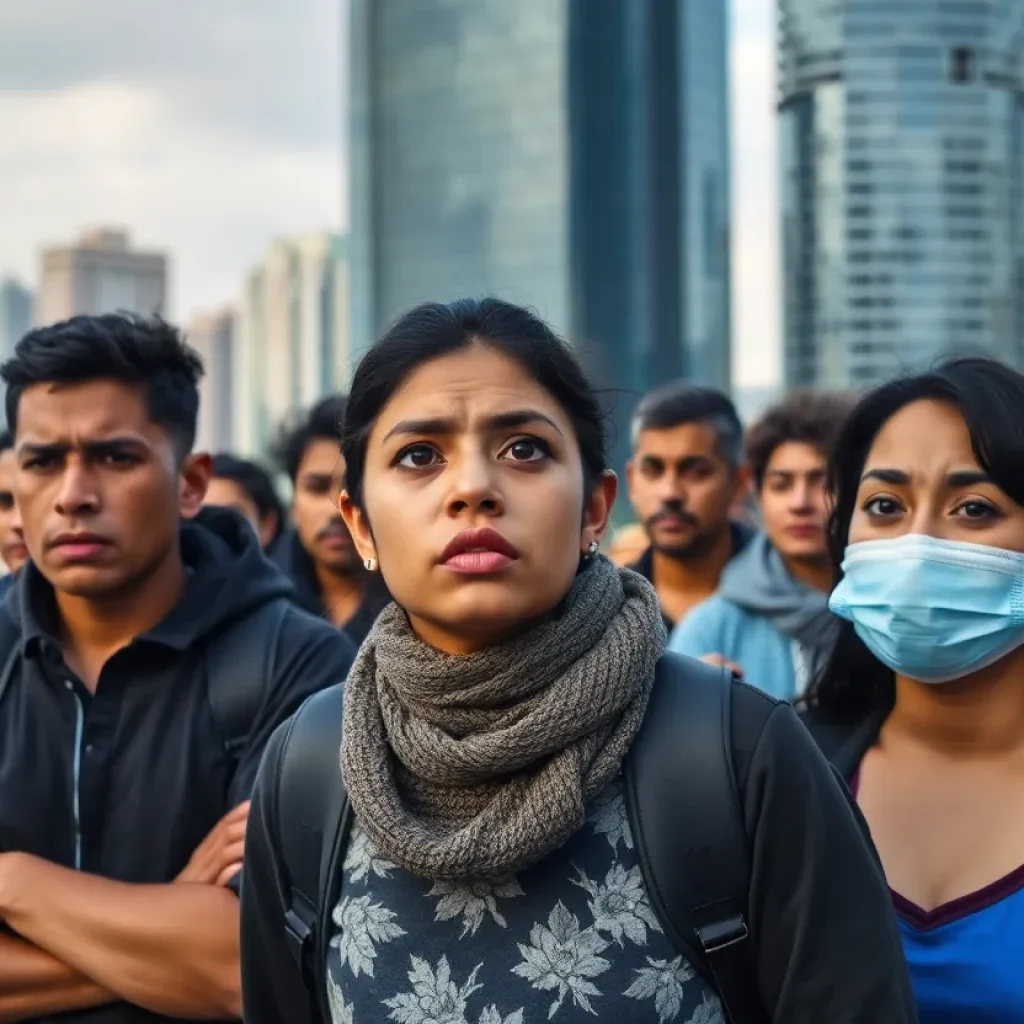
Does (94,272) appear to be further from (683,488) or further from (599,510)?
(599,510)

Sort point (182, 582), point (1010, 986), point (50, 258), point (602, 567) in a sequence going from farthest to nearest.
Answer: point (50, 258)
point (182, 582)
point (1010, 986)
point (602, 567)

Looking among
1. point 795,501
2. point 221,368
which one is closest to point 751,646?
point 795,501

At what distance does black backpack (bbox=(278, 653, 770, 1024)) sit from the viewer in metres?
1.94

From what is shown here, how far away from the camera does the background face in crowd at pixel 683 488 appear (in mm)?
5461

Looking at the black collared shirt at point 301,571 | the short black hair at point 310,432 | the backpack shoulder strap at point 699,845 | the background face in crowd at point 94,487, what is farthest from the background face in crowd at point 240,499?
the backpack shoulder strap at point 699,845

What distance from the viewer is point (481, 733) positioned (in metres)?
2.01

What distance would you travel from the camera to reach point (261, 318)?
3506 inches

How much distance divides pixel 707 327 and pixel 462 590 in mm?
76277

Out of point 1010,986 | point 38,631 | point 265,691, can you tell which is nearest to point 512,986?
point 1010,986

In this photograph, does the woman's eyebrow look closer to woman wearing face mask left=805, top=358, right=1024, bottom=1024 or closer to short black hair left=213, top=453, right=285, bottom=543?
woman wearing face mask left=805, top=358, right=1024, bottom=1024

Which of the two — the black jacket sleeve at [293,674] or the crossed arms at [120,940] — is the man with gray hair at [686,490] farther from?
the crossed arms at [120,940]

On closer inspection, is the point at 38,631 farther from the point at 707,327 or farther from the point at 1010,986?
the point at 707,327

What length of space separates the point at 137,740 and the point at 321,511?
9.86ft

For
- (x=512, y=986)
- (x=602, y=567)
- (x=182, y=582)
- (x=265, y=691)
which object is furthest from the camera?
(x=182, y=582)
